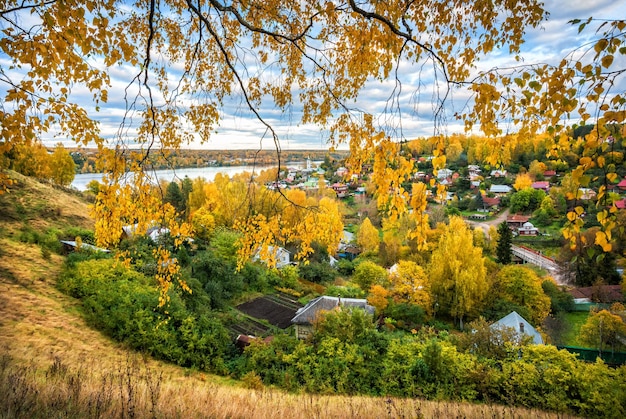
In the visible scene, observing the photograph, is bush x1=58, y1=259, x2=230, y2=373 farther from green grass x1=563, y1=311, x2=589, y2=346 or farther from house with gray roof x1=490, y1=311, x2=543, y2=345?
green grass x1=563, y1=311, x2=589, y2=346

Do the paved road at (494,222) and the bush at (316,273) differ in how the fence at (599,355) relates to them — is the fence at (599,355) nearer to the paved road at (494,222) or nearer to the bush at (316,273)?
the bush at (316,273)

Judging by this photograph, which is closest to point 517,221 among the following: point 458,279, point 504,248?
point 504,248

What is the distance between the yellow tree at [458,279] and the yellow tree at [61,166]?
1356 inches

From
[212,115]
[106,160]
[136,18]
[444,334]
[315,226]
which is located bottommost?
[444,334]

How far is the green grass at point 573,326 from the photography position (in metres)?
18.1

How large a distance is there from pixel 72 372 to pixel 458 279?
18447 millimetres

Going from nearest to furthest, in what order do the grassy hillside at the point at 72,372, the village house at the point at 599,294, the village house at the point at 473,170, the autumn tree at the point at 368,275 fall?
the grassy hillside at the point at 72,372 < the autumn tree at the point at 368,275 < the village house at the point at 599,294 < the village house at the point at 473,170

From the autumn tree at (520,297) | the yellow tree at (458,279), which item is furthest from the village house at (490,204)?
the yellow tree at (458,279)

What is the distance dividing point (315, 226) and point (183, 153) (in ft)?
8.80

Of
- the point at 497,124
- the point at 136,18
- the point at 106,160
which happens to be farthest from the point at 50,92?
the point at 497,124

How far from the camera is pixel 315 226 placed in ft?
14.0

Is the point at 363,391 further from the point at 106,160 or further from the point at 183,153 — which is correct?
the point at 106,160

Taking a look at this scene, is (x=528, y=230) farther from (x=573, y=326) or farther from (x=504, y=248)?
(x=573, y=326)

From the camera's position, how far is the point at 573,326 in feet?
65.6
